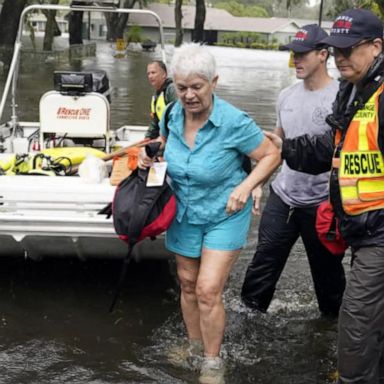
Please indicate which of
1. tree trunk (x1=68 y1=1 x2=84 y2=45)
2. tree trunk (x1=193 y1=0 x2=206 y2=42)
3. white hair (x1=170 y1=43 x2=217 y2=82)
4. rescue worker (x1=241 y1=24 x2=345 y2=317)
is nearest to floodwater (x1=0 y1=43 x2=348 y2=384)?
rescue worker (x1=241 y1=24 x2=345 y2=317)

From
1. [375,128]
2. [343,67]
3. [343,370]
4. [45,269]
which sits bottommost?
[45,269]

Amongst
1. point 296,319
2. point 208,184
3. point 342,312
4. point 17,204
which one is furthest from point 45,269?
point 342,312

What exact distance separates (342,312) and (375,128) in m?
0.85

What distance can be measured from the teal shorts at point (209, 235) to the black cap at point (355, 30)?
1.01 metres

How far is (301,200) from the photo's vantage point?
441 centimetres

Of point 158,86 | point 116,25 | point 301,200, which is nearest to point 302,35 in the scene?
point 301,200

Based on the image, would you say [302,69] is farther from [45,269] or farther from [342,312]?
[45,269]

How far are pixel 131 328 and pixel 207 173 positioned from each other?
1614mm

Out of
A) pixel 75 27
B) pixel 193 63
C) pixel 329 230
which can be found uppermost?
pixel 193 63

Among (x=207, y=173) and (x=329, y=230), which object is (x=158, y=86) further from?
(x=329, y=230)

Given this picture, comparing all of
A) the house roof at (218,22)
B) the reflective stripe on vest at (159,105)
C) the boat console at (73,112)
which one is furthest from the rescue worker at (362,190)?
the house roof at (218,22)

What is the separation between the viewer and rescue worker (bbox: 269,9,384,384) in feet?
10.2

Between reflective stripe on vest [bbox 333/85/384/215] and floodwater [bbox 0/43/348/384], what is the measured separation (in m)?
1.35

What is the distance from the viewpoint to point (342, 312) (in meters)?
3.21
